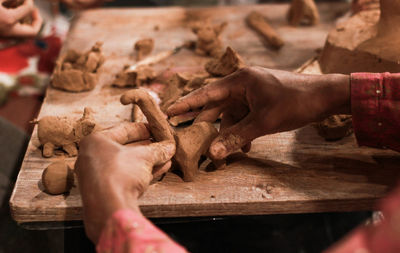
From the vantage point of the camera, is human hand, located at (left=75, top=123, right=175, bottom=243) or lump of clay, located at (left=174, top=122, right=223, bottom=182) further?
lump of clay, located at (left=174, top=122, right=223, bottom=182)

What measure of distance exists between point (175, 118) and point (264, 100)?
49 cm

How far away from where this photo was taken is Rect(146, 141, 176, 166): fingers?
56.6 inches

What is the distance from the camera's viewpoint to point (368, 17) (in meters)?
2.42

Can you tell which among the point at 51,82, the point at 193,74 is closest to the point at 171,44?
the point at 193,74

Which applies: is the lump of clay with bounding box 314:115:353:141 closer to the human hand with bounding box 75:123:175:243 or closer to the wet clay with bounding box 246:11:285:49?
A: the human hand with bounding box 75:123:175:243

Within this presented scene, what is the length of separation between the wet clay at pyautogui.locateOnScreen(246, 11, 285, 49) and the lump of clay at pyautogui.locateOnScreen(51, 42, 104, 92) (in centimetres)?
106

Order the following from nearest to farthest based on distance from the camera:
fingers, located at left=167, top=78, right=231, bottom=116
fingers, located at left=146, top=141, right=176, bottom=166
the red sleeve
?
fingers, located at left=146, top=141, right=176, bottom=166 < the red sleeve < fingers, located at left=167, top=78, right=231, bottom=116

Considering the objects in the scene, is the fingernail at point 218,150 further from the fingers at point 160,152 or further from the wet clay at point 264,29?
the wet clay at point 264,29

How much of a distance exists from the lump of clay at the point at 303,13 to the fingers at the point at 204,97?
146 cm

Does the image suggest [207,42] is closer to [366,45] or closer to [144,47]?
[144,47]

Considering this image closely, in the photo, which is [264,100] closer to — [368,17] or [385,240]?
Answer: [385,240]

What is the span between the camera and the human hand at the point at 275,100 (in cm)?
159

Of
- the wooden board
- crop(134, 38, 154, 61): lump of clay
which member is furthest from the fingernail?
crop(134, 38, 154, 61): lump of clay

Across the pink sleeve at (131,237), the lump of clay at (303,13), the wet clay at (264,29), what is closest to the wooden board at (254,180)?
the pink sleeve at (131,237)
